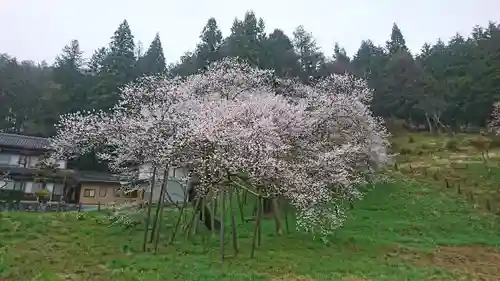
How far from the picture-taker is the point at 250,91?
2586 cm

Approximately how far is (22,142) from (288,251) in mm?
33595

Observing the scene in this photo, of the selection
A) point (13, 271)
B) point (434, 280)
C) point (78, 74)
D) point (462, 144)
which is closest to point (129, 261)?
point (13, 271)

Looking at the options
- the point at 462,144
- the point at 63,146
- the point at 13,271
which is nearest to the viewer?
the point at 13,271

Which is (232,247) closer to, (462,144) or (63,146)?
(63,146)

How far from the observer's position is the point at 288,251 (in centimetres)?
1755

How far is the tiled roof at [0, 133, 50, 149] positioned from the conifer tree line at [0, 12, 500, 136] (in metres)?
5.23

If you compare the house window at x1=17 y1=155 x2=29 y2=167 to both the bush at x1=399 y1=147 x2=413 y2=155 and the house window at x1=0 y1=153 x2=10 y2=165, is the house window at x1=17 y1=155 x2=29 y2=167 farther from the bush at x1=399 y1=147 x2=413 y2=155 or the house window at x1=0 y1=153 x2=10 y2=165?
the bush at x1=399 y1=147 x2=413 y2=155

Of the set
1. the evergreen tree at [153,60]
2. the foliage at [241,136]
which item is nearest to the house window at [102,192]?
the evergreen tree at [153,60]

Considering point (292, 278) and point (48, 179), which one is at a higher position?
point (48, 179)

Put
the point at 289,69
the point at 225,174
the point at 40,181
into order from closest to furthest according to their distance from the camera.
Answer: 1. the point at 225,174
2. the point at 40,181
3. the point at 289,69

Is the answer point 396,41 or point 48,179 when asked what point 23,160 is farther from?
point 396,41

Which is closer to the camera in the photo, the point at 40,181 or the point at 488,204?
the point at 488,204

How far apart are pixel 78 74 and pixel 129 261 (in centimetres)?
4658

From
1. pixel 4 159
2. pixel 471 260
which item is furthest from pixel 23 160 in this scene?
pixel 471 260
